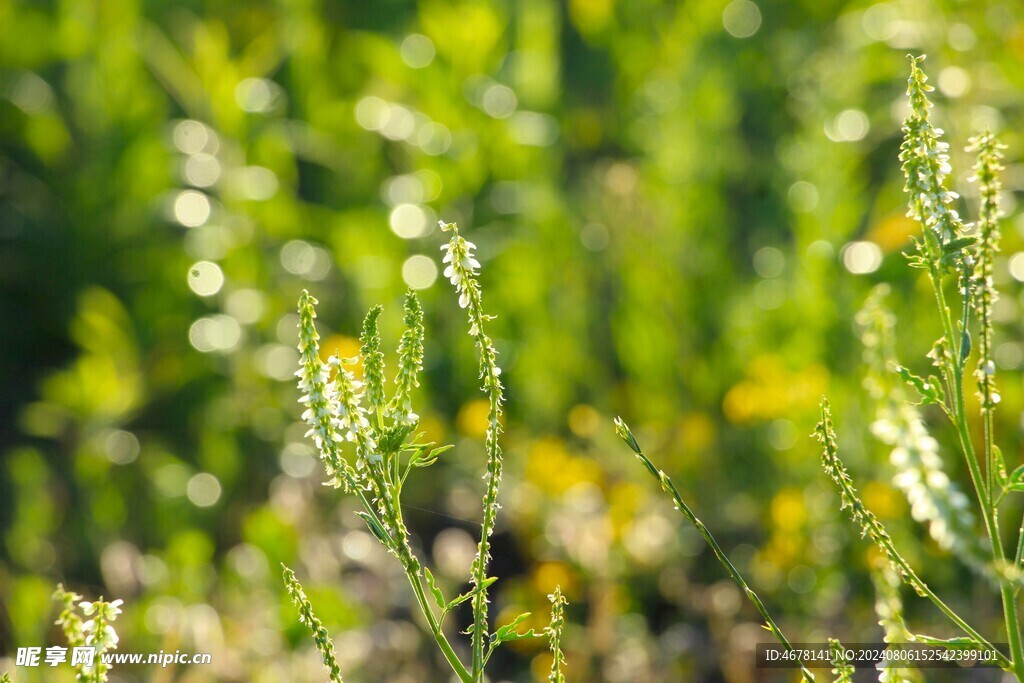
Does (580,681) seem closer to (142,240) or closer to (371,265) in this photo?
(371,265)

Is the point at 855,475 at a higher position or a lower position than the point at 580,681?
higher

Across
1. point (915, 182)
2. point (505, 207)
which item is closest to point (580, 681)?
point (915, 182)

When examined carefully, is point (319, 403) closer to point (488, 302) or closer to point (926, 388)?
point (926, 388)

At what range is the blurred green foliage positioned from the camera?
2.36 metres

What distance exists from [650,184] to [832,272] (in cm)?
76

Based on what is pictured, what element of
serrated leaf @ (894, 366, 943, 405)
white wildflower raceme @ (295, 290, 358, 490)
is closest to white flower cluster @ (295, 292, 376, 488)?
white wildflower raceme @ (295, 290, 358, 490)

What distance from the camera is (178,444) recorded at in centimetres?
338

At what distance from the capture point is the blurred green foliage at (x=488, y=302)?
2357 millimetres

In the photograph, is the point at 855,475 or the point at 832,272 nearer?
the point at 855,475

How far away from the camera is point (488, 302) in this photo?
3428 mm

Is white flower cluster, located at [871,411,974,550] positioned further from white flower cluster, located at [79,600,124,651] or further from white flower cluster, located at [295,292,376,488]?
white flower cluster, located at [79,600,124,651]

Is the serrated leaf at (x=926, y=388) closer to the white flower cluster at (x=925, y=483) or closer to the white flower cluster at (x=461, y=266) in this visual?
the white flower cluster at (x=925, y=483)

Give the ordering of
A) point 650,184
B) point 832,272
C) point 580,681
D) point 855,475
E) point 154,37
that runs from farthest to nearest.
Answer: point 154,37 < point 650,184 < point 832,272 < point 855,475 < point 580,681

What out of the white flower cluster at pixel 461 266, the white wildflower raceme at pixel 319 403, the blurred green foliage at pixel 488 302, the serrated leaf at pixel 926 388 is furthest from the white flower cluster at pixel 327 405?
the blurred green foliage at pixel 488 302
